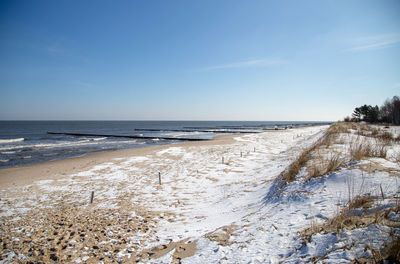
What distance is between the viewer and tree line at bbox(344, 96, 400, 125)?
1991 inches

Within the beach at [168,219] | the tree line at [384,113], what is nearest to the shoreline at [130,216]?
the beach at [168,219]

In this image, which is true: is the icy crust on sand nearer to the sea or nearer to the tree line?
the sea

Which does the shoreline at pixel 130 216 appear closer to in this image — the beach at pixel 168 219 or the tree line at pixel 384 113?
the beach at pixel 168 219

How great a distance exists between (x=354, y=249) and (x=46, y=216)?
9.42 m

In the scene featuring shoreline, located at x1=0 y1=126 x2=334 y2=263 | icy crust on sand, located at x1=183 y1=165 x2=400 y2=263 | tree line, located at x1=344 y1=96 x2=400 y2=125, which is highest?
tree line, located at x1=344 y1=96 x2=400 y2=125

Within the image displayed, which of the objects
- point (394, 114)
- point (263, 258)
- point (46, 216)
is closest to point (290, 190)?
point (263, 258)

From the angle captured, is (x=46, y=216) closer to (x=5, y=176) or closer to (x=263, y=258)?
(x=263, y=258)

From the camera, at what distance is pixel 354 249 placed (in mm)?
2432

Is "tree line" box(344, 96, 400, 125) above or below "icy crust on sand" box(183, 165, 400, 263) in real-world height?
above

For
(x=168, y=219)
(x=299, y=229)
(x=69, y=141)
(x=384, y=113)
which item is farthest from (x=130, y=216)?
(x=384, y=113)

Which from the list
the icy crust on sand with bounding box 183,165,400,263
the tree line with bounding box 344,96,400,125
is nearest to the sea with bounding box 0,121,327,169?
the icy crust on sand with bounding box 183,165,400,263

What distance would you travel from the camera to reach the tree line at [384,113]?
166ft

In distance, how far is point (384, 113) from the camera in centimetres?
6241

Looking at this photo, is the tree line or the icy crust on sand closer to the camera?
the icy crust on sand
